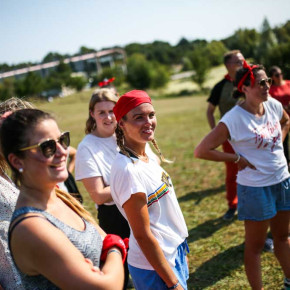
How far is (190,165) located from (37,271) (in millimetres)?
7537

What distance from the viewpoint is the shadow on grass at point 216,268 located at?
364 cm

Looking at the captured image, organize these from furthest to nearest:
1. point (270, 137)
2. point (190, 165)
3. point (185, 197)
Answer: point (190, 165) < point (185, 197) < point (270, 137)

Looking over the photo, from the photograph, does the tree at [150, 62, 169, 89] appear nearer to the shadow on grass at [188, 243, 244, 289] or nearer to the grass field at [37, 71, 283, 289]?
the grass field at [37, 71, 283, 289]

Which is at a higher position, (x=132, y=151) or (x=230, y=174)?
(x=132, y=151)

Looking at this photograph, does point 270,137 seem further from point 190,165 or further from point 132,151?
point 190,165

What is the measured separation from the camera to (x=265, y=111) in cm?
304

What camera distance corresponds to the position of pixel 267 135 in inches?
115

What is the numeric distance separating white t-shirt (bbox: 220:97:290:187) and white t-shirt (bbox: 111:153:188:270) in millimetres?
1063

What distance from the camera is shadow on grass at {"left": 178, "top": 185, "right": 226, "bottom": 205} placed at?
618cm

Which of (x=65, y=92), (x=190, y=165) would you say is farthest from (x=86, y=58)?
(x=190, y=165)

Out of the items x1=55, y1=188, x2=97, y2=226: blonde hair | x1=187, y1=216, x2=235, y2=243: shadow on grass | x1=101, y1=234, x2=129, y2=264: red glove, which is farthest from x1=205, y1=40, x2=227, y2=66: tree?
x1=101, y1=234, x2=129, y2=264: red glove

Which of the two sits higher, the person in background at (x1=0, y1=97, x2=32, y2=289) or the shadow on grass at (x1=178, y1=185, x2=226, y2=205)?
the person in background at (x1=0, y1=97, x2=32, y2=289)

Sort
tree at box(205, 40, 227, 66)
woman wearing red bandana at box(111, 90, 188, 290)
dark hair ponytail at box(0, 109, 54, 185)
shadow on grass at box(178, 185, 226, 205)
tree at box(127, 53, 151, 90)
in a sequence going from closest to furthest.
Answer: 1. dark hair ponytail at box(0, 109, 54, 185)
2. woman wearing red bandana at box(111, 90, 188, 290)
3. shadow on grass at box(178, 185, 226, 205)
4. tree at box(205, 40, 227, 66)
5. tree at box(127, 53, 151, 90)

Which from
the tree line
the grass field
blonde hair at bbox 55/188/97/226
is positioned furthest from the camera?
the tree line
